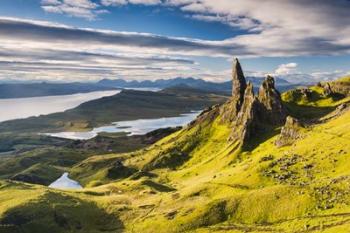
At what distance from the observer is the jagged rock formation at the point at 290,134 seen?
141 m

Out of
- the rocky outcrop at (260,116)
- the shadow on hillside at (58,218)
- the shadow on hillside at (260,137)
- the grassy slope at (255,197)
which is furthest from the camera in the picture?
the rocky outcrop at (260,116)

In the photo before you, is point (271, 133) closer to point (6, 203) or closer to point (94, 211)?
point (94, 211)

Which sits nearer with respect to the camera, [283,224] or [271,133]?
[283,224]

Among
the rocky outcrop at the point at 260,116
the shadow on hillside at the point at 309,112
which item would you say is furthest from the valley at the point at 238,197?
the shadow on hillside at the point at 309,112

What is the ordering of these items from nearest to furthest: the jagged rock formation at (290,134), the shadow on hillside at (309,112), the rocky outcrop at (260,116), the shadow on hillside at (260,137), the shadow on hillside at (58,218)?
the shadow on hillside at (58,218)
the jagged rock formation at (290,134)
the shadow on hillside at (260,137)
the rocky outcrop at (260,116)
the shadow on hillside at (309,112)

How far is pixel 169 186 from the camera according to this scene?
500ft

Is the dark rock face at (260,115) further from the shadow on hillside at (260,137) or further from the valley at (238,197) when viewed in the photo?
the shadow on hillside at (260,137)

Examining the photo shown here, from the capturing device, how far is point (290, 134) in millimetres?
143375

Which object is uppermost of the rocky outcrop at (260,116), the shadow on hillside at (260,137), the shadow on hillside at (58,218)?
the rocky outcrop at (260,116)

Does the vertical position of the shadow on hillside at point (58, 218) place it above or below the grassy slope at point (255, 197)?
below

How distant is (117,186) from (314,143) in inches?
2675

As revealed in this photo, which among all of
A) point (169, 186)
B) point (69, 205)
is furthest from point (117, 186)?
point (69, 205)

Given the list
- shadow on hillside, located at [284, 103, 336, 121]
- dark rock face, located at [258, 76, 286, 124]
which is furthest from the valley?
shadow on hillside, located at [284, 103, 336, 121]

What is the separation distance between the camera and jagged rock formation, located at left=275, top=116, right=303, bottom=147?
141 meters
